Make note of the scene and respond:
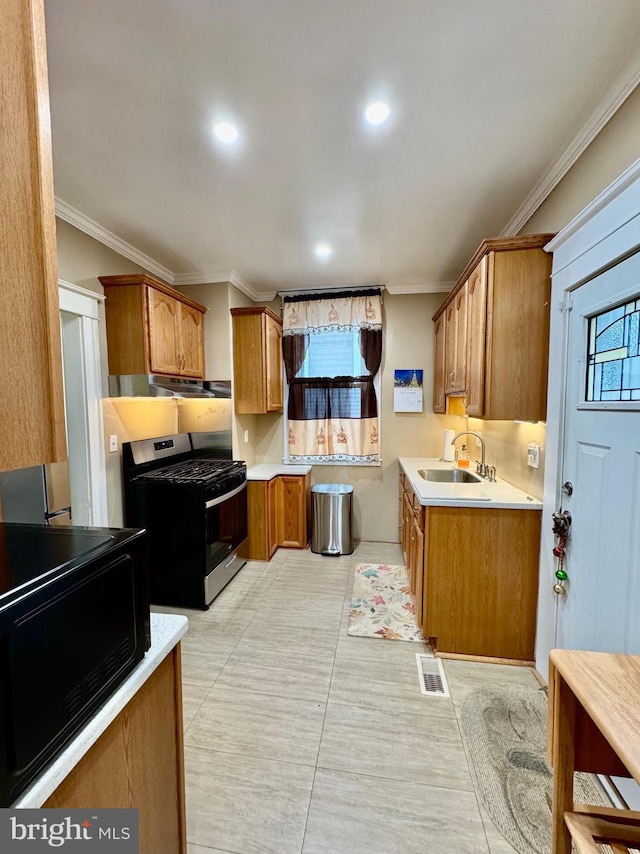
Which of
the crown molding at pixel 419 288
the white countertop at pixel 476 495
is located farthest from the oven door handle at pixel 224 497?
the crown molding at pixel 419 288

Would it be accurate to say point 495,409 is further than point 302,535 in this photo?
No

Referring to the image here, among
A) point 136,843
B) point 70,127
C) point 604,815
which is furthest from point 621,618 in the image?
point 70,127

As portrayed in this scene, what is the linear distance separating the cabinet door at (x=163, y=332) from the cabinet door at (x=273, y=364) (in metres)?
0.90

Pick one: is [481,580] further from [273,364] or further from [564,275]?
[273,364]

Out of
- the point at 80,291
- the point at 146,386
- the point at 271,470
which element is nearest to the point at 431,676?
the point at 271,470

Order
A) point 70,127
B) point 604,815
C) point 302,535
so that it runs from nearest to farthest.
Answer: point 604,815
point 70,127
point 302,535

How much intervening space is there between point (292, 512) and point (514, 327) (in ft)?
8.87

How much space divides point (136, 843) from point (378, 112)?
2.44 metres

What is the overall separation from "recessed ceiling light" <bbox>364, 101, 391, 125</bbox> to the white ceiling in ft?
0.12

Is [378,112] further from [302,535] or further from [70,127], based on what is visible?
[302,535]

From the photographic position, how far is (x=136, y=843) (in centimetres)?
72

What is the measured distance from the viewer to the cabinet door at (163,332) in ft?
→ 8.66

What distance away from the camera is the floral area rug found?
7.89ft

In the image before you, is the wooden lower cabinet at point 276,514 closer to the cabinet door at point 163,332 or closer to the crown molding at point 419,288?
the cabinet door at point 163,332
